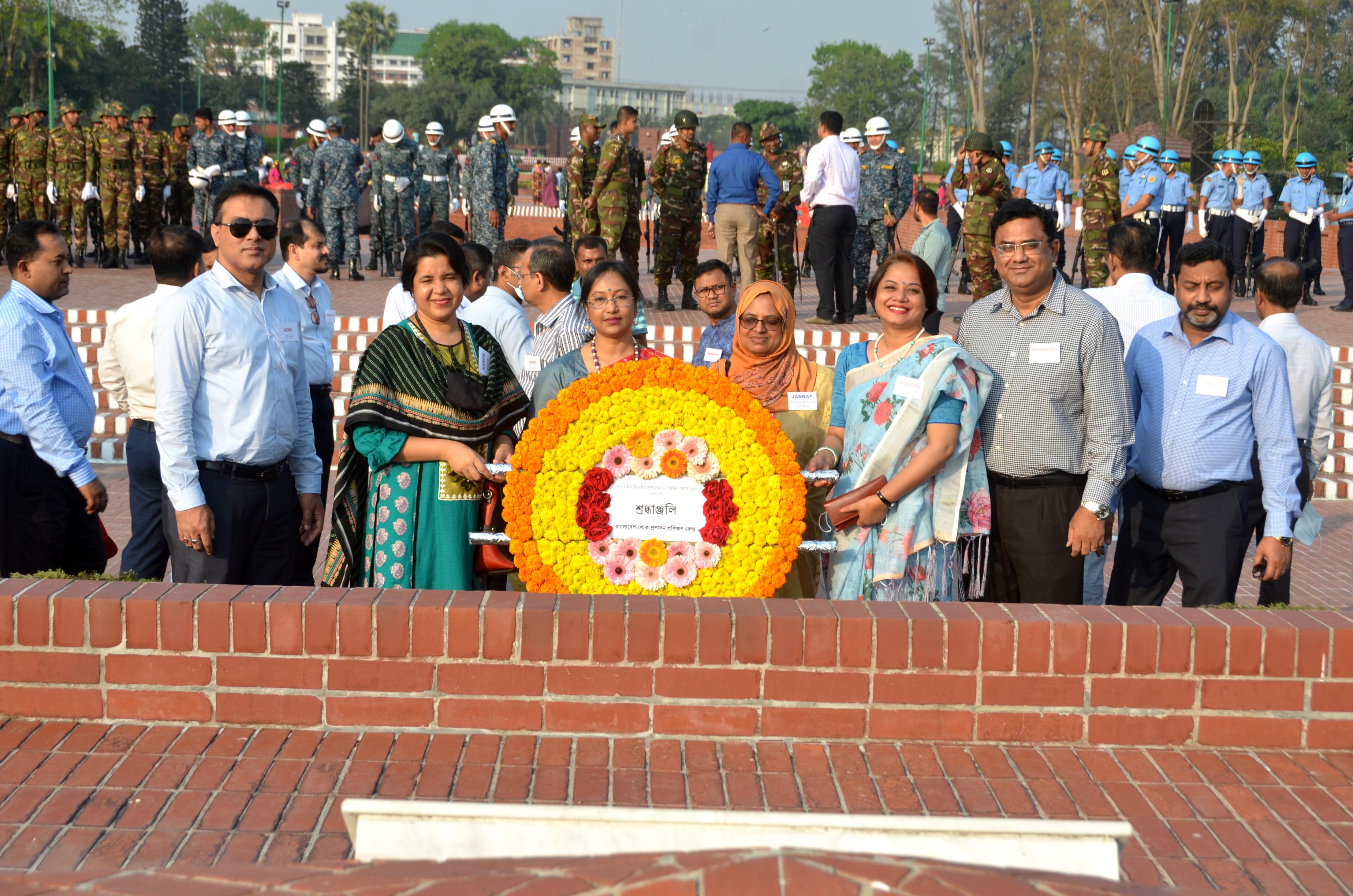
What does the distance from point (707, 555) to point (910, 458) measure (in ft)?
2.54

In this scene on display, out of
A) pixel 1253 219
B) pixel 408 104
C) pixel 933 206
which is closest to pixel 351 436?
pixel 933 206

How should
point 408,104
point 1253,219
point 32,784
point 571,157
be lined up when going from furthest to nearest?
point 408,104 < point 1253,219 < point 571,157 < point 32,784

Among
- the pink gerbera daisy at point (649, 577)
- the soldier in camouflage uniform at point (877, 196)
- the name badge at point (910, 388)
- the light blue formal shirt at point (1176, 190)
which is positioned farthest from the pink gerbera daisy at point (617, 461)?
the light blue formal shirt at point (1176, 190)

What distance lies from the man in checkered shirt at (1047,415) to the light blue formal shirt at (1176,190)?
13.3 m

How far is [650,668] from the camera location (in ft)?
11.6

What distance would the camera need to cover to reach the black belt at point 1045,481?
427 cm

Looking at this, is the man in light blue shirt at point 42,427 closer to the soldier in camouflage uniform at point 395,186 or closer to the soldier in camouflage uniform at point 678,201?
the soldier in camouflage uniform at point 678,201

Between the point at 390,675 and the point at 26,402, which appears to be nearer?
the point at 390,675

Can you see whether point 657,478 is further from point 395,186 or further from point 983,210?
point 395,186

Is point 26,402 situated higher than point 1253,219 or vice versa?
point 1253,219

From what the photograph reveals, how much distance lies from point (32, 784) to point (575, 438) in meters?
1.77

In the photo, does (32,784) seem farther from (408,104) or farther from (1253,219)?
(408,104)

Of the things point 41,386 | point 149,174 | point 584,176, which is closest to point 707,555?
point 41,386

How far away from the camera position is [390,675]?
357cm
